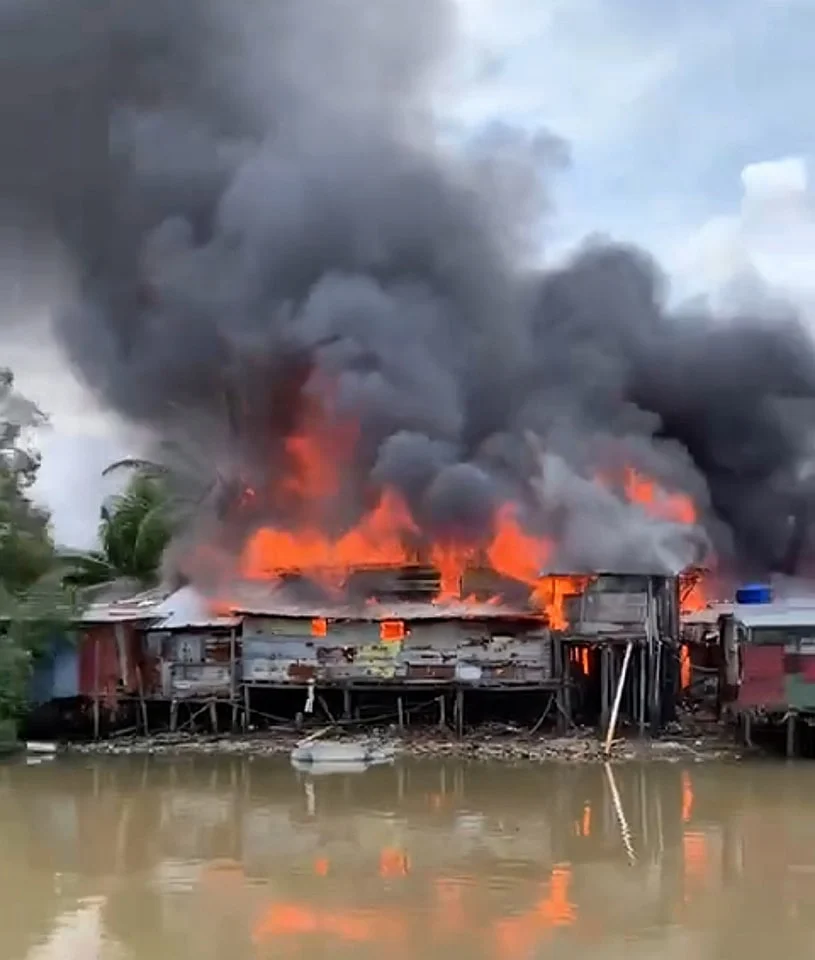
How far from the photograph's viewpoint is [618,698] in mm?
28734

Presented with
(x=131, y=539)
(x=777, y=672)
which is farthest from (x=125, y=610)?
(x=777, y=672)

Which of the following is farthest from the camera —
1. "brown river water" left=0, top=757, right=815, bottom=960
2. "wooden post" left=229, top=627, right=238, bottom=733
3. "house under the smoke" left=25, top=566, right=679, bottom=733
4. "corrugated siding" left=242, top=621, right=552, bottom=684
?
"wooden post" left=229, top=627, right=238, bottom=733

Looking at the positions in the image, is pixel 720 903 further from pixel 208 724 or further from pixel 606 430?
pixel 606 430

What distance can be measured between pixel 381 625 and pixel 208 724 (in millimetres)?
4604

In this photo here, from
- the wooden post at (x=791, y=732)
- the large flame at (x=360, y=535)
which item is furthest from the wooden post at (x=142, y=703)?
the wooden post at (x=791, y=732)

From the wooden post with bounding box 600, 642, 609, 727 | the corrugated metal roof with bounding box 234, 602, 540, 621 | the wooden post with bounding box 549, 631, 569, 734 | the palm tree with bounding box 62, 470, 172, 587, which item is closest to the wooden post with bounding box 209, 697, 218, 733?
the corrugated metal roof with bounding box 234, 602, 540, 621

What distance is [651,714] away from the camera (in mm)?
29438

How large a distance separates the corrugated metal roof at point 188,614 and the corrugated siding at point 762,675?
1134cm

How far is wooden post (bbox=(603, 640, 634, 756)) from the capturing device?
90.9 ft

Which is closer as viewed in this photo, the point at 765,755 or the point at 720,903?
the point at 720,903

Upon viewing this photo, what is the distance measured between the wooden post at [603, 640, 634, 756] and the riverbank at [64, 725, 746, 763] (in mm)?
162

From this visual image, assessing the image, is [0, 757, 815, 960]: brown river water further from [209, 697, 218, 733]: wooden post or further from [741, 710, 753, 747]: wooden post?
[209, 697, 218, 733]: wooden post

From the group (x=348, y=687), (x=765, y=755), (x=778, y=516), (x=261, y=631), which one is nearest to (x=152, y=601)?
(x=261, y=631)

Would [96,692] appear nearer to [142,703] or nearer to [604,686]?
[142,703]
